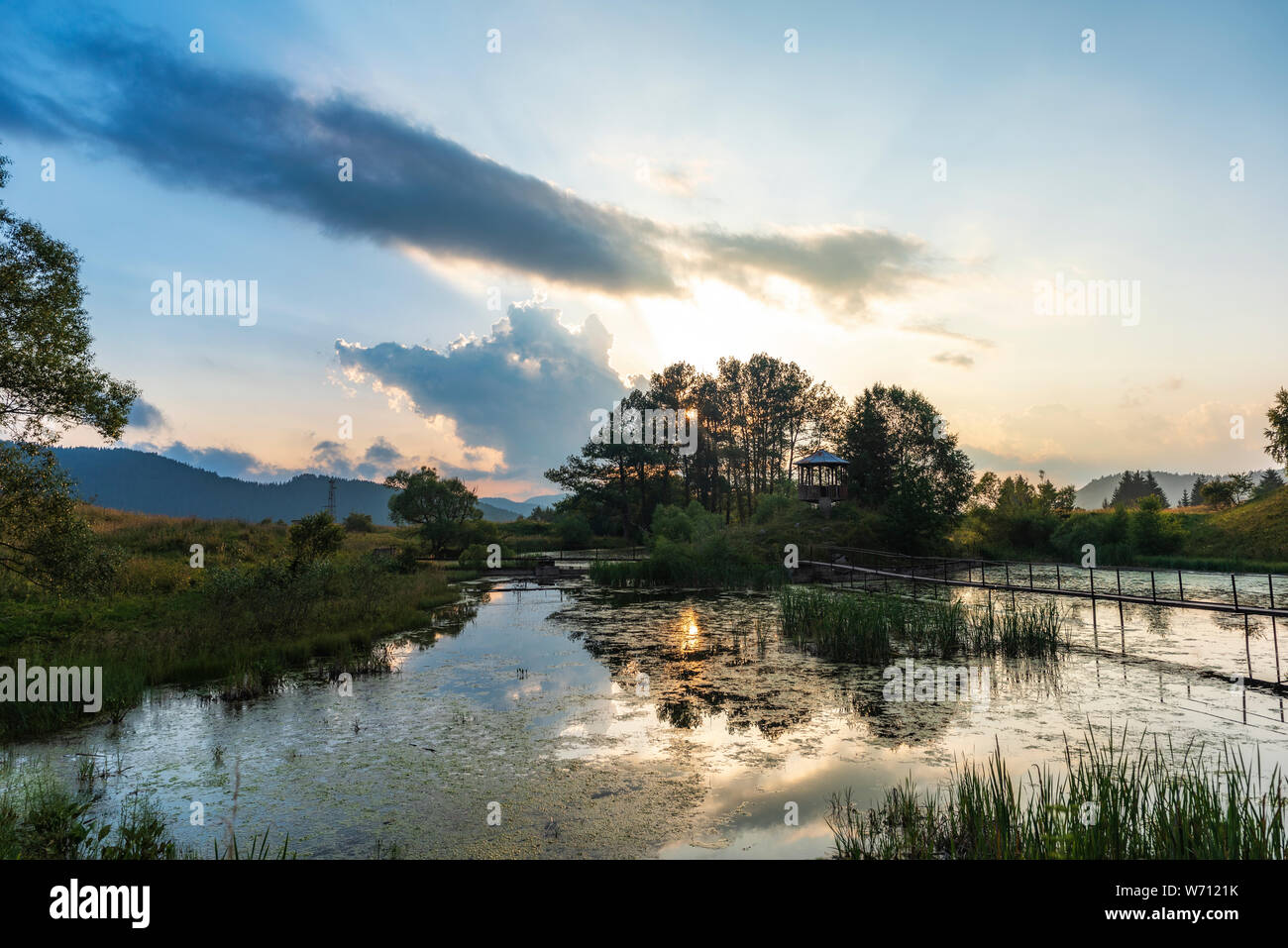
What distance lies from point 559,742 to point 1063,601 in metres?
25.9

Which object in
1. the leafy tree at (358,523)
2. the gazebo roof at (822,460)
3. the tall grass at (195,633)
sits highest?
the gazebo roof at (822,460)

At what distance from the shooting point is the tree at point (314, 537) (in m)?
22.7

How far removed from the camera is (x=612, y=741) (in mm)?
10836

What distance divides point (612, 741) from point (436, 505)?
54.6 meters

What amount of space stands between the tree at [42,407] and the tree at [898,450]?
51.2m

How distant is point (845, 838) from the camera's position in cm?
705

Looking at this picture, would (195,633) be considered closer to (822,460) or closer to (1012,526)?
(822,460)

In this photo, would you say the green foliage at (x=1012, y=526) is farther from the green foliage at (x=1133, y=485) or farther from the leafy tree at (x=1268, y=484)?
the green foliage at (x=1133, y=485)

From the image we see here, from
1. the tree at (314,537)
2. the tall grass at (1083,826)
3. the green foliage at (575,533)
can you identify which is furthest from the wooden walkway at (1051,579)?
the green foliage at (575,533)
